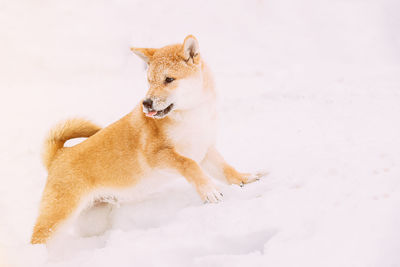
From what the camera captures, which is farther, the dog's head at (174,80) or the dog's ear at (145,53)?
the dog's ear at (145,53)

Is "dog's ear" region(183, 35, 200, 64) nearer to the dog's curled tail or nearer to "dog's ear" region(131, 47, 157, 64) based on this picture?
"dog's ear" region(131, 47, 157, 64)

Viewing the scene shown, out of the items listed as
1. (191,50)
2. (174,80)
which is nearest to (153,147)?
(174,80)

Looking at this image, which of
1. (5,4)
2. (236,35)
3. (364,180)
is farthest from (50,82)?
(364,180)

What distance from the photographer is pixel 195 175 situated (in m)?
2.87

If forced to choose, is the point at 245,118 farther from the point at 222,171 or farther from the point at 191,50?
the point at 191,50

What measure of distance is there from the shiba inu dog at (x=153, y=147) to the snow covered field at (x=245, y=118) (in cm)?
24

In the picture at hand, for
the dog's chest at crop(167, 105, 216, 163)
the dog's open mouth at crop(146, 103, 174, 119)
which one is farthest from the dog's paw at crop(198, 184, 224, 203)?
the dog's open mouth at crop(146, 103, 174, 119)

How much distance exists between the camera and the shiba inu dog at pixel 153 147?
114 inches

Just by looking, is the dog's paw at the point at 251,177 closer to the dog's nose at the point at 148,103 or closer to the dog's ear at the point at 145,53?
the dog's nose at the point at 148,103

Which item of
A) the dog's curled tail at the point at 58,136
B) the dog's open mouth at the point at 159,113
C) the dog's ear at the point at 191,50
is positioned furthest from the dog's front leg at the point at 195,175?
the dog's curled tail at the point at 58,136

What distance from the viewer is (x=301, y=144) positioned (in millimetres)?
3789

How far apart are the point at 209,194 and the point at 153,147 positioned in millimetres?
587

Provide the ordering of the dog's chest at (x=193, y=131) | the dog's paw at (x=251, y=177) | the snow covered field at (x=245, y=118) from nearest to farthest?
the snow covered field at (x=245, y=118) < the dog's chest at (x=193, y=131) < the dog's paw at (x=251, y=177)

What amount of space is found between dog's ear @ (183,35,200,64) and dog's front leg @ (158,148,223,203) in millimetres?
732
